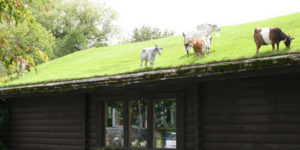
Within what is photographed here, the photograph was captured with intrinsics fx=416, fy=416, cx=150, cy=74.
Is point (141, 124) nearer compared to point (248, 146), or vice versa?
point (248, 146)

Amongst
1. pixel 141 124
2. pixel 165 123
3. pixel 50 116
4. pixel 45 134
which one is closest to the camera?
pixel 165 123

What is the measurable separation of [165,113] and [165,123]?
0.95ft

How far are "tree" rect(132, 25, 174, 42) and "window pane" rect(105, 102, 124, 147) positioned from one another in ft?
127

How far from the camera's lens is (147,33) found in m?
52.5

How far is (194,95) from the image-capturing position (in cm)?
1116

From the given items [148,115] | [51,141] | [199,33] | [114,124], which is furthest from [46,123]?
[199,33]

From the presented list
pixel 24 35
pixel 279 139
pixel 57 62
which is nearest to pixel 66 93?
pixel 279 139

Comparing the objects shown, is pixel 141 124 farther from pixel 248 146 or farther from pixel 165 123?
pixel 248 146

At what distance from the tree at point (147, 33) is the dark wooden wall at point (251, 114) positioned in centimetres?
4146

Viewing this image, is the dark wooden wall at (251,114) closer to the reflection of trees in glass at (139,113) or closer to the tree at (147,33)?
the reflection of trees in glass at (139,113)

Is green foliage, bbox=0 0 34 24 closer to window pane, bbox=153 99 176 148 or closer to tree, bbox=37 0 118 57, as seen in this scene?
window pane, bbox=153 99 176 148

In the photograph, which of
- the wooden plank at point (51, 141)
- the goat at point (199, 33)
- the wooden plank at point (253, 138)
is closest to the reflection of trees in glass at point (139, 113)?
the wooden plank at point (253, 138)

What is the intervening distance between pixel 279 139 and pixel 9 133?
38.2 feet

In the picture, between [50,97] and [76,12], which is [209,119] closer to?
[50,97]
